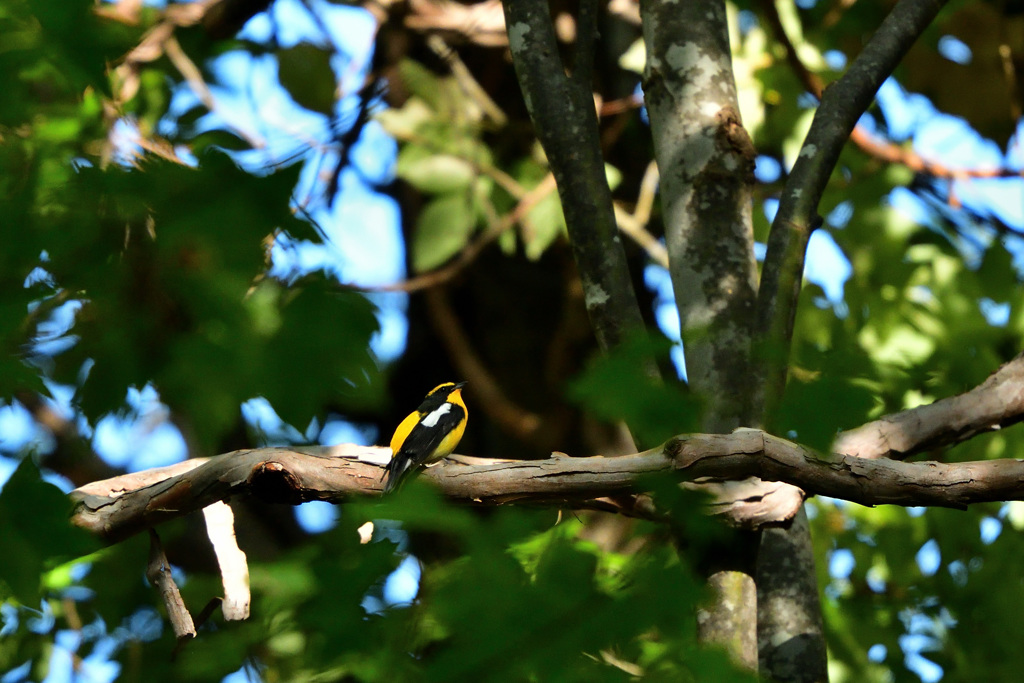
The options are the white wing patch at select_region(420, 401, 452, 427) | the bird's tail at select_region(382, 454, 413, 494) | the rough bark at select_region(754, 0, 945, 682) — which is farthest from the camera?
the white wing patch at select_region(420, 401, 452, 427)

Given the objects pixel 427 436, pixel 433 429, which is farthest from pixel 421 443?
pixel 433 429

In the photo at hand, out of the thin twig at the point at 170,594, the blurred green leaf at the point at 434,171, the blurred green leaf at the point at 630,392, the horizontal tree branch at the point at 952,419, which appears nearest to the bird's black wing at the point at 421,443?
the thin twig at the point at 170,594

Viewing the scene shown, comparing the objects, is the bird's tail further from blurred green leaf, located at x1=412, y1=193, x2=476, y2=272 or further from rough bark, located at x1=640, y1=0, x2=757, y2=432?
blurred green leaf, located at x1=412, y1=193, x2=476, y2=272

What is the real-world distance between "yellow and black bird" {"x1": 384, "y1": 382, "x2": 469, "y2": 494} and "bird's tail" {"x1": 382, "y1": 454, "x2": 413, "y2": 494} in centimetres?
14

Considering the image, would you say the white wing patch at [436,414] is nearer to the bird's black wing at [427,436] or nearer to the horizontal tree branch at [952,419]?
the bird's black wing at [427,436]

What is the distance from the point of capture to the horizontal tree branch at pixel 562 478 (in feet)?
6.61

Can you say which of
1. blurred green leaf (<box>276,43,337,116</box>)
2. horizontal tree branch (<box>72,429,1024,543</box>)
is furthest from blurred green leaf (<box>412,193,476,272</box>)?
horizontal tree branch (<box>72,429,1024,543</box>)

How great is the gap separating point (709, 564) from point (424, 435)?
1.57 metres

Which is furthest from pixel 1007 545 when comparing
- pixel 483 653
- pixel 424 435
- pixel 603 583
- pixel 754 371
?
pixel 483 653

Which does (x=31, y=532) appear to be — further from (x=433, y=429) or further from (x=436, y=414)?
(x=436, y=414)

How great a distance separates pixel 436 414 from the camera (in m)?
4.49

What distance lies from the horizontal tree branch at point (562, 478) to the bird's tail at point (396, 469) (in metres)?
0.03

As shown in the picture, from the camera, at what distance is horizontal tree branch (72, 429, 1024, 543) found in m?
2.02

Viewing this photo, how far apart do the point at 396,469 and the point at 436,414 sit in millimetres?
1964
